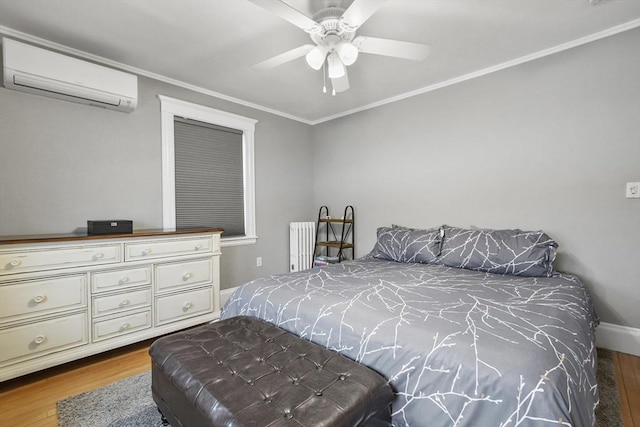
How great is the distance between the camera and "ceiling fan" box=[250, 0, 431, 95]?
1561 millimetres

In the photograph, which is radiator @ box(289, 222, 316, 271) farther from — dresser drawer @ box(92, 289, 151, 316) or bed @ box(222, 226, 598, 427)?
dresser drawer @ box(92, 289, 151, 316)

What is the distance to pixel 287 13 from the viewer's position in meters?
1.53

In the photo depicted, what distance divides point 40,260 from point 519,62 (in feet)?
12.9

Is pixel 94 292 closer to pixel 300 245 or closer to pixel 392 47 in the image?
pixel 300 245

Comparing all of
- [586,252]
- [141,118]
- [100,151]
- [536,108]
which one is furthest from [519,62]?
[100,151]

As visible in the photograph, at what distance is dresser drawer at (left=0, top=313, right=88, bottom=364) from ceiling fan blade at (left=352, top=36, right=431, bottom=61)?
259 centimetres

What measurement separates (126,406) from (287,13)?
7.54 ft

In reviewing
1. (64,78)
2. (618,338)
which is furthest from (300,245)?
(618,338)

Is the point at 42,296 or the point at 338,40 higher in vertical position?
the point at 338,40

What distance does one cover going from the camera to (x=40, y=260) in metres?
1.95

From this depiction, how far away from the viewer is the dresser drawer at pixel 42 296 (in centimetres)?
185

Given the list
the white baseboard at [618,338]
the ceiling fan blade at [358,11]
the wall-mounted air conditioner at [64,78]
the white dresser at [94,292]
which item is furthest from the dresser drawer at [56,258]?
the white baseboard at [618,338]

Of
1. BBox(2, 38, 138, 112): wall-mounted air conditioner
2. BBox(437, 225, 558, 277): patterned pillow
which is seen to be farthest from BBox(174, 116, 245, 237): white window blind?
BBox(437, 225, 558, 277): patterned pillow

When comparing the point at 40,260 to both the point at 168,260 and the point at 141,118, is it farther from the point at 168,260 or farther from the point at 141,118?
the point at 141,118
